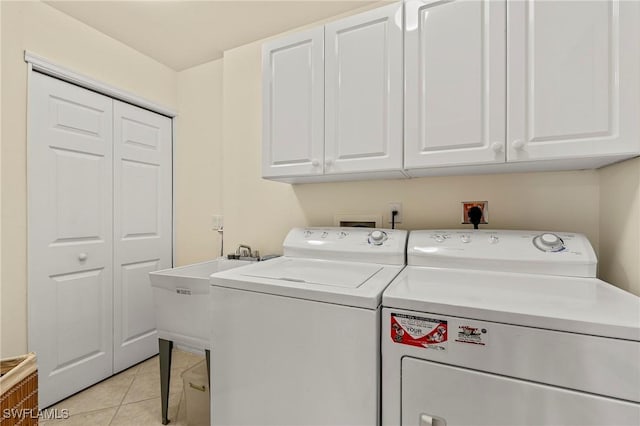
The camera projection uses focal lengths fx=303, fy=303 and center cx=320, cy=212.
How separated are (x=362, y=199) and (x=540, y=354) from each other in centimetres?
119

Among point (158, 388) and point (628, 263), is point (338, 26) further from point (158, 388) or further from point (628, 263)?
point (158, 388)

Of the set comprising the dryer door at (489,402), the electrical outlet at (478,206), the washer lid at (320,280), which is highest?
the electrical outlet at (478,206)

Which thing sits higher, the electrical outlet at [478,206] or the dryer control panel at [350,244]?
the electrical outlet at [478,206]

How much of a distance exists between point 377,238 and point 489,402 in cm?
82

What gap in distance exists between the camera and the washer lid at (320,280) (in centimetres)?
100

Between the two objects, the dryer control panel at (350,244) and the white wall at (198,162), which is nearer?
the dryer control panel at (350,244)

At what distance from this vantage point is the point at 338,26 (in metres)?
1.53

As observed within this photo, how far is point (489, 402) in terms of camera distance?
0.82 meters

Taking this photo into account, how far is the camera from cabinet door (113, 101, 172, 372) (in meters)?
2.26

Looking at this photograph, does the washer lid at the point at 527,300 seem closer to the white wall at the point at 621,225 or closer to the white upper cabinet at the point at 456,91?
the white wall at the point at 621,225

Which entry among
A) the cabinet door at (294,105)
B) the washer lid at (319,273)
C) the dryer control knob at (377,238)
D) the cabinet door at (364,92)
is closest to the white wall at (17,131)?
the cabinet door at (294,105)

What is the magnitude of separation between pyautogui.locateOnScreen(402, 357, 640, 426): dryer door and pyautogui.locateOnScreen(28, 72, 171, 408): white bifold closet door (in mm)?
2152

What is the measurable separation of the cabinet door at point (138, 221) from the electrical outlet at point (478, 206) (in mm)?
2335

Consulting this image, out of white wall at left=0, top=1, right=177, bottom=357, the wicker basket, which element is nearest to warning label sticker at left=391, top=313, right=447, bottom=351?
the wicker basket
